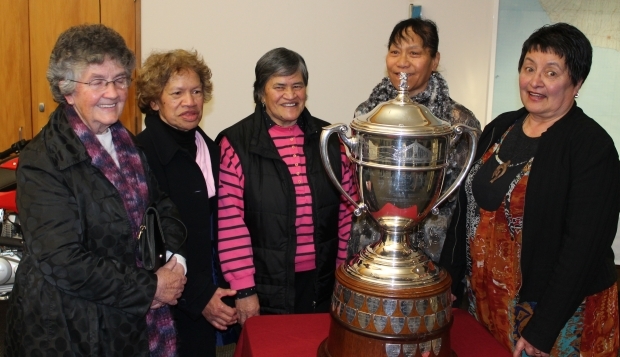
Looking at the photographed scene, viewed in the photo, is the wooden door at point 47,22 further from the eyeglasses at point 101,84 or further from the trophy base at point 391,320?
the trophy base at point 391,320

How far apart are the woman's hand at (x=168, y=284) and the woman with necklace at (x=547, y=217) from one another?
81 cm

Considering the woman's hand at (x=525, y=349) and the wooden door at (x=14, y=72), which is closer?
the woman's hand at (x=525, y=349)

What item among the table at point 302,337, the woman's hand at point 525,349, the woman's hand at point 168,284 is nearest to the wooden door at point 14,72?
the woman's hand at point 168,284

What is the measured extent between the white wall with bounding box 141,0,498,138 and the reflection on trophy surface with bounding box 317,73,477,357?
2461mm

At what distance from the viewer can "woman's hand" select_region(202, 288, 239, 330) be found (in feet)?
6.63

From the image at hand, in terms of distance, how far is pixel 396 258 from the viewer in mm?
1444

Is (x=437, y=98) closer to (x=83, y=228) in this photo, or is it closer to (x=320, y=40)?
(x=83, y=228)

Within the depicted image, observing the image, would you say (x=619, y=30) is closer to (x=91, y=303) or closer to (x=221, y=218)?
(x=221, y=218)

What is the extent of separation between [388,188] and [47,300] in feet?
2.87

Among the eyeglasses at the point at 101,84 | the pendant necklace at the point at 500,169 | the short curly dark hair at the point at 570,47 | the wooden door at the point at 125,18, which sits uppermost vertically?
the wooden door at the point at 125,18

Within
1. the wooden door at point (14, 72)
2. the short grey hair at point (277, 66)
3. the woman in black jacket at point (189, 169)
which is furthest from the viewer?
the wooden door at point (14, 72)

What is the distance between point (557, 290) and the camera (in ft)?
5.16

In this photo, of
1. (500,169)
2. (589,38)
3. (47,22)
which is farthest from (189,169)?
Result: (589,38)

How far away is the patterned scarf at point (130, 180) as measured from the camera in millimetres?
1637
